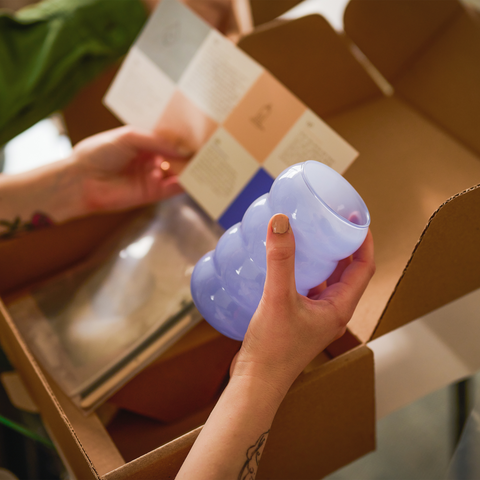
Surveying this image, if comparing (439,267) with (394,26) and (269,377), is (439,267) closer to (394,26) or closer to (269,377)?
(269,377)

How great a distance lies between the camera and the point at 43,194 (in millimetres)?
791

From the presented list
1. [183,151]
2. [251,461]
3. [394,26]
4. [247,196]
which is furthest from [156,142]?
[251,461]

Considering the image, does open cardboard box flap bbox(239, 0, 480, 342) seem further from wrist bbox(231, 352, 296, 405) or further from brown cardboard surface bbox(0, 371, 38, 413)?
brown cardboard surface bbox(0, 371, 38, 413)

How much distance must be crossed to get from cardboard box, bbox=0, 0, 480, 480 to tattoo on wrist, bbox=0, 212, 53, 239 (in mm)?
18

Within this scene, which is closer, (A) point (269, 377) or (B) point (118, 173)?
(A) point (269, 377)

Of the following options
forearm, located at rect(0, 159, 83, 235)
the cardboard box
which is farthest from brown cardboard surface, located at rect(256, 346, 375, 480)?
forearm, located at rect(0, 159, 83, 235)

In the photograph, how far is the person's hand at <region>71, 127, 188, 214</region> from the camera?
780 mm

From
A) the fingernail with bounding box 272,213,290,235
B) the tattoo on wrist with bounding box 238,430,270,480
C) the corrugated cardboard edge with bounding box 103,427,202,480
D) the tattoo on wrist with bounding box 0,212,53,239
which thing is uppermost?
the fingernail with bounding box 272,213,290,235

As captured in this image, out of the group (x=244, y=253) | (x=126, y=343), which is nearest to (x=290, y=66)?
(x=244, y=253)

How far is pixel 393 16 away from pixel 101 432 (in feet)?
→ 2.56

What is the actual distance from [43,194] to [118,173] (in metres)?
0.14

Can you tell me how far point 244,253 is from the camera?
45cm

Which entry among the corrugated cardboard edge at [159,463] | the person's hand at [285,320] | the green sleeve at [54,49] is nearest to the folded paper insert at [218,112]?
the green sleeve at [54,49]

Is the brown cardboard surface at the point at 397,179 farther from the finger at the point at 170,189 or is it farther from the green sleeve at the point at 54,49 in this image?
the green sleeve at the point at 54,49
